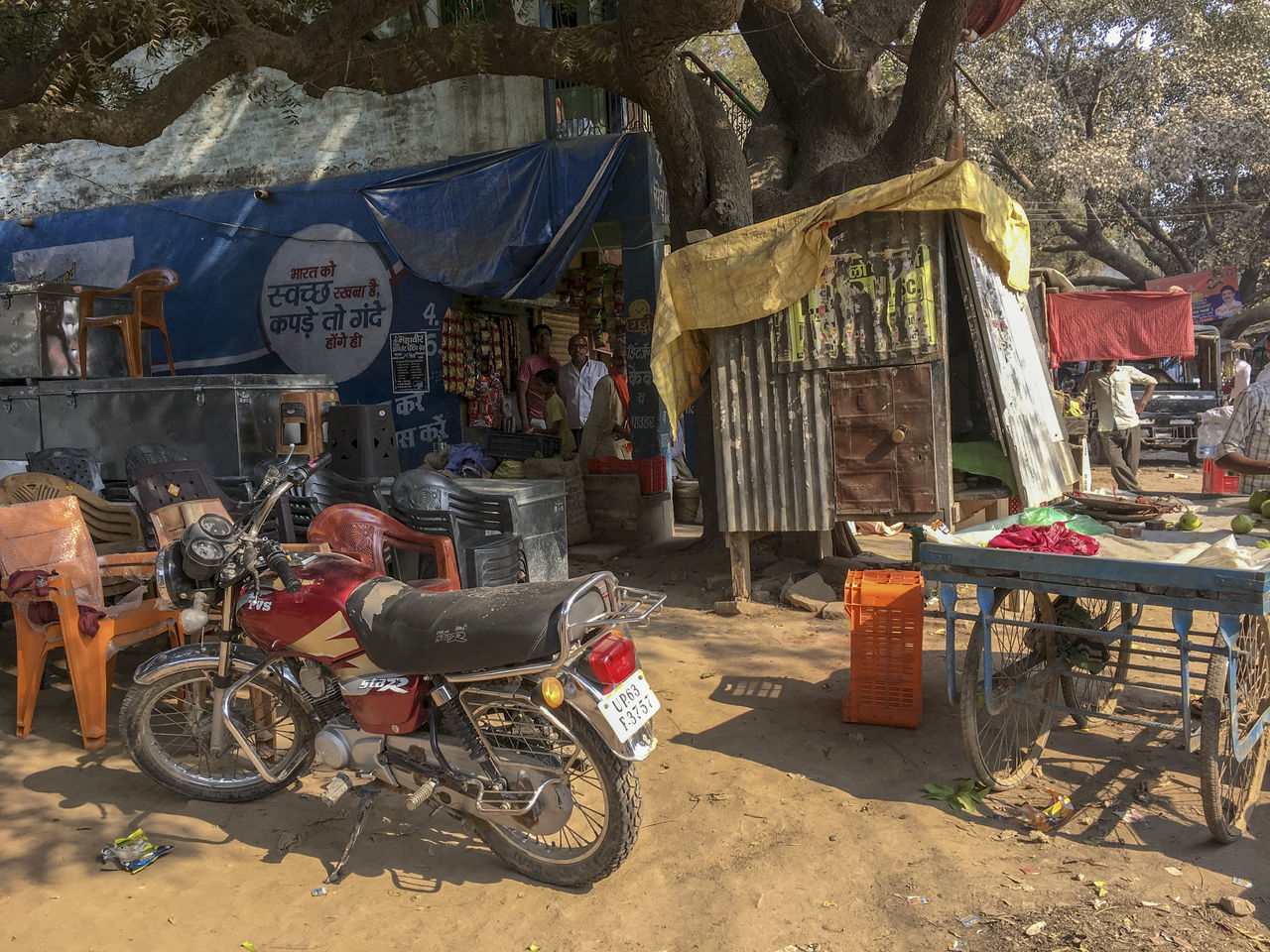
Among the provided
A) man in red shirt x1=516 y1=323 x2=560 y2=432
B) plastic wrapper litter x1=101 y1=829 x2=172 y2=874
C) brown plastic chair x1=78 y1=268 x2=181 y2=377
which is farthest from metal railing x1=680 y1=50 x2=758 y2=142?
plastic wrapper litter x1=101 y1=829 x2=172 y2=874

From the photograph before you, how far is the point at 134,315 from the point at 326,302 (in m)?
2.42

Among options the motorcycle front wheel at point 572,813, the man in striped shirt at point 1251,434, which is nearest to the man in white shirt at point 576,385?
the man in striped shirt at point 1251,434

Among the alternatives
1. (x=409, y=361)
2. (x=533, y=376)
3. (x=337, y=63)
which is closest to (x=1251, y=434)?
(x=337, y=63)

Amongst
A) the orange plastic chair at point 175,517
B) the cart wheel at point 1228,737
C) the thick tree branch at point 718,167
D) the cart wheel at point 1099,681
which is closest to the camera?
the cart wheel at point 1228,737

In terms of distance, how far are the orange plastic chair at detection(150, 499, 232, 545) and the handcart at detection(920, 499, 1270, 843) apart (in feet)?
13.6

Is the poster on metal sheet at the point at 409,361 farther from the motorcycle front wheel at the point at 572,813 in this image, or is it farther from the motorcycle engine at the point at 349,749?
the motorcycle front wheel at the point at 572,813

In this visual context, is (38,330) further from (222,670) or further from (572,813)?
(572,813)

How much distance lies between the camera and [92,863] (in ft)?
11.8

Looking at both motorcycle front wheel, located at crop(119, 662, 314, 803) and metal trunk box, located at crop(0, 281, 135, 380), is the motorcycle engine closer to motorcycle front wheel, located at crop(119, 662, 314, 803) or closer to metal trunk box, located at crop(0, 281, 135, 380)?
motorcycle front wheel, located at crop(119, 662, 314, 803)

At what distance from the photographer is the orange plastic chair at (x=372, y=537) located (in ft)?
17.3

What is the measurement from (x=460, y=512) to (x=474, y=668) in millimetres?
3140

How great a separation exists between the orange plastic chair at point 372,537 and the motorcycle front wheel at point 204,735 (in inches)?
47.6

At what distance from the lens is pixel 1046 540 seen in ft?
12.1

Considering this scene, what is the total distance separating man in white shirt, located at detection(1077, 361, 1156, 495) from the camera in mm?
11742
